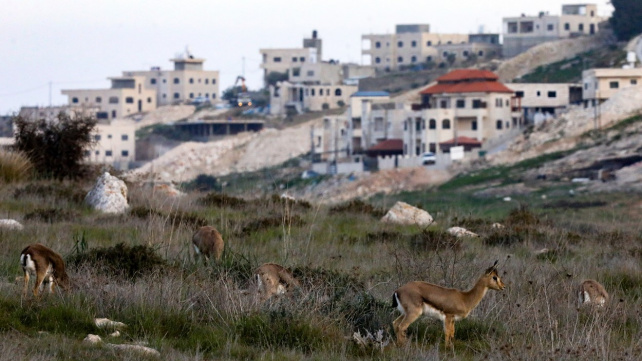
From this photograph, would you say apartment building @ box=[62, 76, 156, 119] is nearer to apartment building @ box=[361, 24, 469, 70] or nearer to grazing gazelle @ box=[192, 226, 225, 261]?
apartment building @ box=[361, 24, 469, 70]

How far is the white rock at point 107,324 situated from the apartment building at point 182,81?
135 metres

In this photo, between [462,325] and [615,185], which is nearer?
[462,325]

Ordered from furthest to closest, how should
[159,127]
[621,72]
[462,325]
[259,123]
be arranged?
[159,127]
[259,123]
[621,72]
[462,325]

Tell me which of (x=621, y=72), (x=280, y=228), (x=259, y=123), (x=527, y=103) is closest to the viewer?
(x=280, y=228)

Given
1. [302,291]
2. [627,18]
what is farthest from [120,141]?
[302,291]

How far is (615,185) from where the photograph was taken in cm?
4975

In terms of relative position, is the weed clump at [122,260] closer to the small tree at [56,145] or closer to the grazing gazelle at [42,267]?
the grazing gazelle at [42,267]

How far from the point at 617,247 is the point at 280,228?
4956mm

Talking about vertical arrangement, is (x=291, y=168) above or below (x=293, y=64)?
below

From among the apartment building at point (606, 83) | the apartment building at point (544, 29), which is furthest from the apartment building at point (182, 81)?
the apartment building at point (606, 83)

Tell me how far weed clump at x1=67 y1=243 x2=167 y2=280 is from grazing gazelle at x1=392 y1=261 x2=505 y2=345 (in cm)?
311

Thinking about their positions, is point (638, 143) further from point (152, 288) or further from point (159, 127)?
point (159, 127)

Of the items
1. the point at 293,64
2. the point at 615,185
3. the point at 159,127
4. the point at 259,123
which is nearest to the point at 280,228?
the point at 615,185

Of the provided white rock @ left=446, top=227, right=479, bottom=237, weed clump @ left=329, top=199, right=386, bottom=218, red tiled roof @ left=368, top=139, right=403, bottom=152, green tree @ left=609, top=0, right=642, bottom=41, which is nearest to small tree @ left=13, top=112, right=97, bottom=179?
weed clump @ left=329, top=199, right=386, bottom=218
